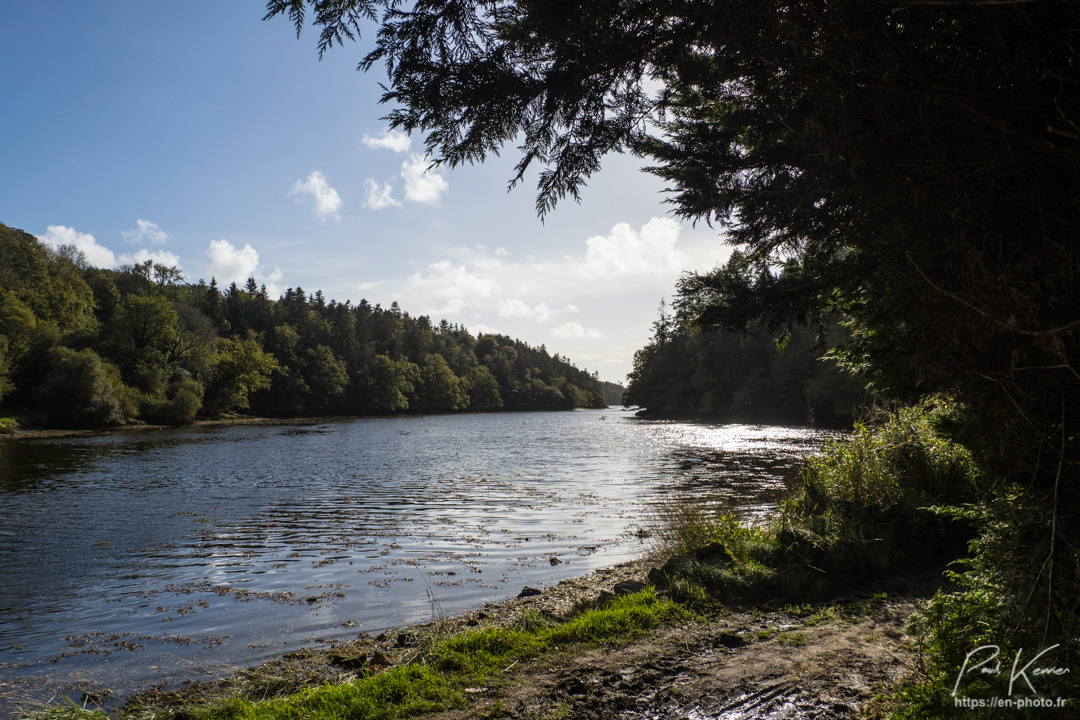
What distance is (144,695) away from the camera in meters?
5.50

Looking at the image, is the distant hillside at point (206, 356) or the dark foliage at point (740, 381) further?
the dark foliage at point (740, 381)

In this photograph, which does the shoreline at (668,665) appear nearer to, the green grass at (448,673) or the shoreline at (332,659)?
the shoreline at (332,659)

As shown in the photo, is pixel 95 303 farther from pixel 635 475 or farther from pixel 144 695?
pixel 144 695

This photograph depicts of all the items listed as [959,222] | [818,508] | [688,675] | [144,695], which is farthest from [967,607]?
[144,695]

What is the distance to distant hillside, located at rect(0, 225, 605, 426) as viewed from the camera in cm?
4969

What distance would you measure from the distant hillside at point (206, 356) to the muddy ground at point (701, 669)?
54.2 m

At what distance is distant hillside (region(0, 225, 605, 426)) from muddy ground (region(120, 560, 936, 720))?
54.2m

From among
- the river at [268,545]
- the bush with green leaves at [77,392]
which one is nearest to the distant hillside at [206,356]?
the bush with green leaves at [77,392]

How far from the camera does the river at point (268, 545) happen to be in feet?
22.8

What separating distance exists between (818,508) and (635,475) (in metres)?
14.5

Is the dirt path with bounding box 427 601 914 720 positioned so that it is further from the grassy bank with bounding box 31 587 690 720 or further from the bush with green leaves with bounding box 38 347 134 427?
the bush with green leaves with bounding box 38 347 134 427

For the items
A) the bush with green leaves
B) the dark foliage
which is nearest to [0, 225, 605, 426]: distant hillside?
the bush with green leaves

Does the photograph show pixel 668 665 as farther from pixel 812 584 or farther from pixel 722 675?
pixel 812 584

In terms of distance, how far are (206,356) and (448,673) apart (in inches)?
3006
